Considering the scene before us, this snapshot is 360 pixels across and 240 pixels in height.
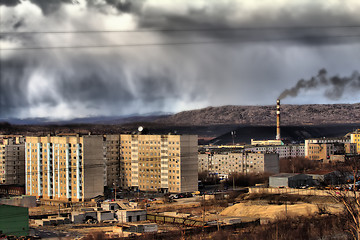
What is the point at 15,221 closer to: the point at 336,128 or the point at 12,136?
the point at 12,136

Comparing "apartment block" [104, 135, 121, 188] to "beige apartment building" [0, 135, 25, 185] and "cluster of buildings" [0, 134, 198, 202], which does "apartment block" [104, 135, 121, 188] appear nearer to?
"cluster of buildings" [0, 134, 198, 202]

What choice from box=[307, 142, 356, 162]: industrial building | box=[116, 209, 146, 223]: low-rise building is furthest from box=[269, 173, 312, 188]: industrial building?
box=[307, 142, 356, 162]: industrial building

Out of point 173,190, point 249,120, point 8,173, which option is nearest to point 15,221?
point 173,190

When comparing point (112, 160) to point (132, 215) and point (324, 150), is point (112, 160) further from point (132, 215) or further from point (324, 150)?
point (324, 150)

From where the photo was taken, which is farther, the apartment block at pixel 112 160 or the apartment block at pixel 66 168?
the apartment block at pixel 112 160

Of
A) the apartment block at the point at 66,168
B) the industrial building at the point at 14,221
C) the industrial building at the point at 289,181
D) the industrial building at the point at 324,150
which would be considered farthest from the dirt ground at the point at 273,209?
the industrial building at the point at 324,150

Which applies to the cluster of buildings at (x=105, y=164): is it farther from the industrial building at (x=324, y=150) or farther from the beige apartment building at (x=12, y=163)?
the industrial building at (x=324, y=150)

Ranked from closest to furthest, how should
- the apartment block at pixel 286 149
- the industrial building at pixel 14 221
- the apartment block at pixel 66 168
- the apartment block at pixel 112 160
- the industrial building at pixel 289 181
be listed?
the industrial building at pixel 14 221, the apartment block at pixel 66 168, the industrial building at pixel 289 181, the apartment block at pixel 112 160, the apartment block at pixel 286 149

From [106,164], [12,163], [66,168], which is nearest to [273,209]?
[66,168]

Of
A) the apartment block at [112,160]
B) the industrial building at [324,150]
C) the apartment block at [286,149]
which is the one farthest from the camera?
the apartment block at [286,149]
